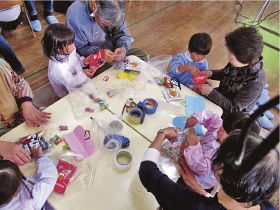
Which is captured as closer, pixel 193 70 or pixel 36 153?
pixel 36 153

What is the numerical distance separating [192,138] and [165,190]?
423 mm

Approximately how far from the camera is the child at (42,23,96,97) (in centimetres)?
177

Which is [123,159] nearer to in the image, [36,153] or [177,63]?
[36,153]

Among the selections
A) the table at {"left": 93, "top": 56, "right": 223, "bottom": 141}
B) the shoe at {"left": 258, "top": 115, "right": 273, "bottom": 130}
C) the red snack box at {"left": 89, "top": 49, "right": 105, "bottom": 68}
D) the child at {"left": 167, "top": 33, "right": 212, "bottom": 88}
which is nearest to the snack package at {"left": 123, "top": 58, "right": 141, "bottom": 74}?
the table at {"left": 93, "top": 56, "right": 223, "bottom": 141}

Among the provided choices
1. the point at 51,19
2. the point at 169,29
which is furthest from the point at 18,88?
the point at 169,29

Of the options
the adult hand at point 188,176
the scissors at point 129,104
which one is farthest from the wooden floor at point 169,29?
the adult hand at point 188,176

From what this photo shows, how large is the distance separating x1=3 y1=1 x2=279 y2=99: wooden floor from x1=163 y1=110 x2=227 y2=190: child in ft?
5.77

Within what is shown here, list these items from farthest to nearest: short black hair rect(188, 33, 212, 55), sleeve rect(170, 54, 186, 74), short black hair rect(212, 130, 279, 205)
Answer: sleeve rect(170, 54, 186, 74)
short black hair rect(188, 33, 212, 55)
short black hair rect(212, 130, 279, 205)

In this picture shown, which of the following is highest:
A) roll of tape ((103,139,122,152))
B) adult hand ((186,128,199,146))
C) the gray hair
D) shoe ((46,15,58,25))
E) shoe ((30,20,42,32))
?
the gray hair

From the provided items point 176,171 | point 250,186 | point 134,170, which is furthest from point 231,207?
point 134,170

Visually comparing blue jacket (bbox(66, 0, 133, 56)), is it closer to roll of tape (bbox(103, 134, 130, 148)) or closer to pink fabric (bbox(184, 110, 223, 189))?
roll of tape (bbox(103, 134, 130, 148))

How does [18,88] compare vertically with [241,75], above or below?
below

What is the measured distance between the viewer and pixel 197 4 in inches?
168

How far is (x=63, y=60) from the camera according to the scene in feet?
6.17
